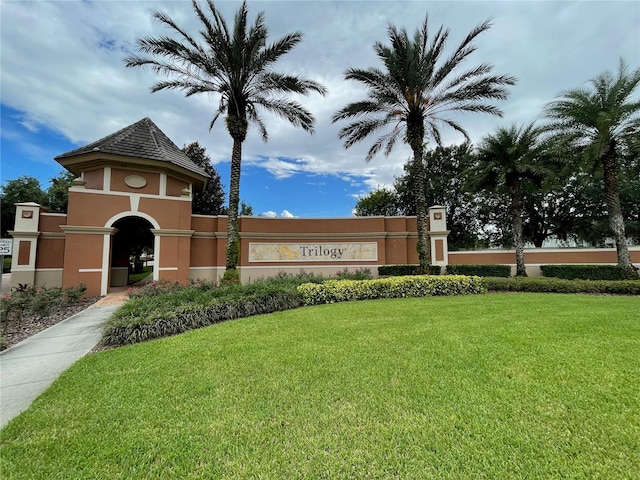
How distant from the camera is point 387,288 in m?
11.8

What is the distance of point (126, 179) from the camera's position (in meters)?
13.9

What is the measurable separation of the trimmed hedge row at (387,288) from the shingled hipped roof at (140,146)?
943 centimetres

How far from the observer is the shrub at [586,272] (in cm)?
1530

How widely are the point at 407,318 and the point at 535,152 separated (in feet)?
49.7

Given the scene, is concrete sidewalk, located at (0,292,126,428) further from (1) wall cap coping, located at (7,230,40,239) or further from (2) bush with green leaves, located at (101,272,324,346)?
(1) wall cap coping, located at (7,230,40,239)

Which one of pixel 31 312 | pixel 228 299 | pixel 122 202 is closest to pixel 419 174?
pixel 228 299

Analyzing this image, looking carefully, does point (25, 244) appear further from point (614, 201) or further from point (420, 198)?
point (614, 201)

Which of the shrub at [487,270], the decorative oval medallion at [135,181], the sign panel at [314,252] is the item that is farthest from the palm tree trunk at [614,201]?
the decorative oval medallion at [135,181]

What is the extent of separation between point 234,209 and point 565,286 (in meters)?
14.7

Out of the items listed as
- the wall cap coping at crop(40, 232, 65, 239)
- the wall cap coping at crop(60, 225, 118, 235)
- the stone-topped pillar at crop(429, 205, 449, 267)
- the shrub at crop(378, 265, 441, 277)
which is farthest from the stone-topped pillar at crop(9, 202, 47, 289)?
the stone-topped pillar at crop(429, 205, 449, 267)

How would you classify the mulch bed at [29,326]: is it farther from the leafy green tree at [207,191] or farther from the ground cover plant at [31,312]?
the leafy green tree at [207,191]

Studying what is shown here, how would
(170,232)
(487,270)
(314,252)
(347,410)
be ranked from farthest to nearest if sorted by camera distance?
(487,270) → (314,252) → (170,232) → (347,410)

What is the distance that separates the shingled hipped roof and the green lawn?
11161mm

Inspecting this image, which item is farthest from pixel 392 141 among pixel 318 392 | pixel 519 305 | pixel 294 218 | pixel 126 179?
pixel 318 392
